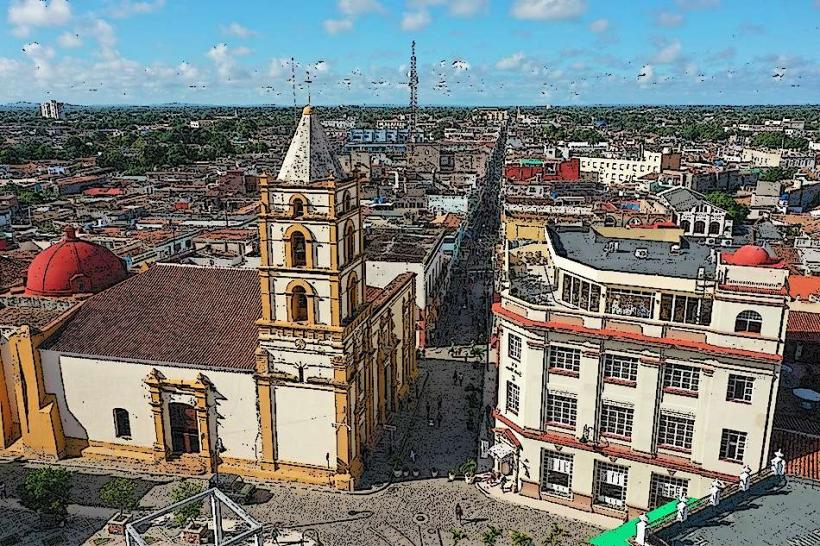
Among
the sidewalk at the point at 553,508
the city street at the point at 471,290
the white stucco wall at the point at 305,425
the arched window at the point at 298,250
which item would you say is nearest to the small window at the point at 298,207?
the arched window at the point at 298,250

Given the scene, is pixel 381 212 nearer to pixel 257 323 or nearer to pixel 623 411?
pixel 257 323

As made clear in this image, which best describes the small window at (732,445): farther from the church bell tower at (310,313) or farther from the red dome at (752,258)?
the church bell tower at (310,313)

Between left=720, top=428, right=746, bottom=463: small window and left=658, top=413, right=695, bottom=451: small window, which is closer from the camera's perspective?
left=720, top=428, right=746, bottom=463: small window

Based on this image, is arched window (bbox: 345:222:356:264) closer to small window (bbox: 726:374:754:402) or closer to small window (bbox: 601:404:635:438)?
small window (bbox: 601:404:635:438)

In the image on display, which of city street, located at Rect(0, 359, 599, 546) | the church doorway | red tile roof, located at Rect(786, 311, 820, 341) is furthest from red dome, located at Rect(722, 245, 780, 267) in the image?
the church doorway

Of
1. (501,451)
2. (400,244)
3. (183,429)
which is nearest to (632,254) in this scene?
(501,451)

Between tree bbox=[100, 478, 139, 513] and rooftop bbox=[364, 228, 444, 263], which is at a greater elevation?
rooftop bbox=[364, 228, 444, 263]

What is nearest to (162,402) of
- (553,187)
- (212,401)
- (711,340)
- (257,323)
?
(212,401)
